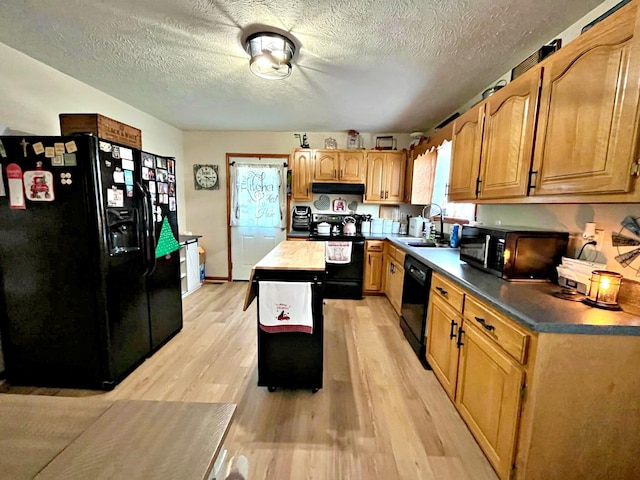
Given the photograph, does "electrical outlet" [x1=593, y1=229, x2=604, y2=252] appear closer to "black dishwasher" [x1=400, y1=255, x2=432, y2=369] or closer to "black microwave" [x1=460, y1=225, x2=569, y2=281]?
"black microwave" [x1=460, y1=225, x2=569, y2=281]

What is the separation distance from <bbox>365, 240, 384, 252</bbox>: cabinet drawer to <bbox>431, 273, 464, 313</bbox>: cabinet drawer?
1.74m

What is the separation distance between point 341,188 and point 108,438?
12.7 ft

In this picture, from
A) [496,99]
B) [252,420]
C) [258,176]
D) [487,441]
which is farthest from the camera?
[258,176]

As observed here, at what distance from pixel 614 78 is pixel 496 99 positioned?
86cm

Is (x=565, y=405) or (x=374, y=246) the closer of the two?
(x=565, y=405)

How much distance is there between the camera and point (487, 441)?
1485 mm

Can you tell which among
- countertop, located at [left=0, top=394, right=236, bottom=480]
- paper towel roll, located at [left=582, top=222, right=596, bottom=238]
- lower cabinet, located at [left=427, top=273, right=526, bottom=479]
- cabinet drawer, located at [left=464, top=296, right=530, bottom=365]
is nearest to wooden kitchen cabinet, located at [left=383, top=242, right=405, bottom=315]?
lower cabinet, located at [left=427, top=273, right=526, bottom=479]

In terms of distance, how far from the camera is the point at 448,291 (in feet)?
6.45

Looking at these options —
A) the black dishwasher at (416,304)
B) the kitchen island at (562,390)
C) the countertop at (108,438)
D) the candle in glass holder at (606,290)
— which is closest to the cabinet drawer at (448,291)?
the black dishwasher at (416,304)

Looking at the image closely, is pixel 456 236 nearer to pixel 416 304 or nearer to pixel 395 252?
pixel 395 252

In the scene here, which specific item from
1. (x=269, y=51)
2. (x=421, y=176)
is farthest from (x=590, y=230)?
(x=421, y=176)

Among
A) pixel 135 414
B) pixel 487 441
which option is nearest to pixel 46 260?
pixel 135 414

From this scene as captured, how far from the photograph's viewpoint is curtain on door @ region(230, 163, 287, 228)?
14.9ft

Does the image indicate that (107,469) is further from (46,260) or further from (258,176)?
(258,176)
